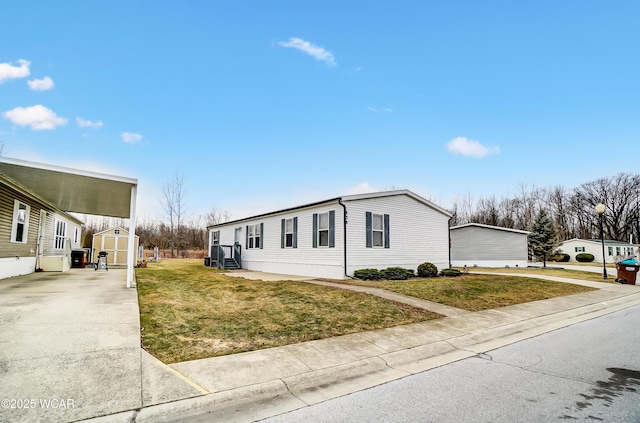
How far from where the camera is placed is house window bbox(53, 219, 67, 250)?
19819 millimetres

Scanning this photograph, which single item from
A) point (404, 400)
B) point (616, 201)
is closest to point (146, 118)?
point (404, 400)

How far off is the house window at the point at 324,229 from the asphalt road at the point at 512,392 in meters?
9.73

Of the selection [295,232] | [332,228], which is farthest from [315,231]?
[295,232]

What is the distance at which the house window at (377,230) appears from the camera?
15.5m

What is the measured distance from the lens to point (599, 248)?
40938 millimetres

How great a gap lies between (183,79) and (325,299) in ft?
40.3

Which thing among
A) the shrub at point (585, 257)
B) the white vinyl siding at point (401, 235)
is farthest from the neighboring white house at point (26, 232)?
the shrub at point (585, 257)

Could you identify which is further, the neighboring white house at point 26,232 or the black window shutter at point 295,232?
the black window shutter at point 295,232

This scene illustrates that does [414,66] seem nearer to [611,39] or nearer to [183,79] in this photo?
[611,39]

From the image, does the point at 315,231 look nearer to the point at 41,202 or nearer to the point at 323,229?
the point at 323,229

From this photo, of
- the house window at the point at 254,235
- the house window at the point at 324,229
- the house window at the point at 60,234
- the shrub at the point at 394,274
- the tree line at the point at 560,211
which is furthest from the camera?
the tree line at the point at 560,211

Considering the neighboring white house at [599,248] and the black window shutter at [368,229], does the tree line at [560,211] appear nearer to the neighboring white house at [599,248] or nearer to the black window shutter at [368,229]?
the neighboring white house at [599,248]

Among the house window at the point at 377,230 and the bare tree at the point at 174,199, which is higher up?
the bare tree at the point at 174,199

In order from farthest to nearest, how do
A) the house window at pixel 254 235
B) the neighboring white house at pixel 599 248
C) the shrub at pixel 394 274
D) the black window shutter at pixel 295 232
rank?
the neighboring white house at pixel 599 248 → the house window at pixel 254 235 → the black window shutter at pixel 295 232 → the shrub at pixel 394 274
